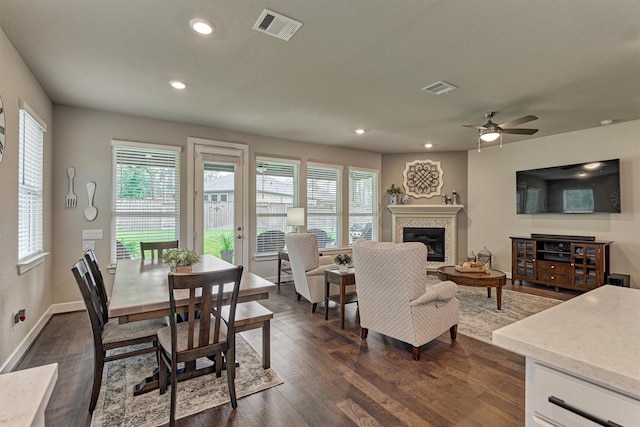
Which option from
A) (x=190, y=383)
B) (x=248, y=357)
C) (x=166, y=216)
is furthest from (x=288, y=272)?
(x=190, y=383)

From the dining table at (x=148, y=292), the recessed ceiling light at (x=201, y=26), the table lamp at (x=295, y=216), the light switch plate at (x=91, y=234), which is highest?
the recessed ceiling light at (x=201, y=26)

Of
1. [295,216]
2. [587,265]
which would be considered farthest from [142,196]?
[587,265]

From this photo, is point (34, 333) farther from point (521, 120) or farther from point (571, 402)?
point (521, 120)

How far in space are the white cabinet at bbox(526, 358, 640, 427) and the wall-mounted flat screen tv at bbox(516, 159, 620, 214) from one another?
5489 mm

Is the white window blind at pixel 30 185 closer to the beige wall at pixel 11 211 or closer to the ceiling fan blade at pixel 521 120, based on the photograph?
the beige wall at pixel 11 211

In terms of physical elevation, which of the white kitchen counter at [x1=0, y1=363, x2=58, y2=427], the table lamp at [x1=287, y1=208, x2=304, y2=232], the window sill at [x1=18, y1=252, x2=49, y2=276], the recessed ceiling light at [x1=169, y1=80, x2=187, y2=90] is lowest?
the window sill at [x1=18, y1=252, x2=49, y2=276]

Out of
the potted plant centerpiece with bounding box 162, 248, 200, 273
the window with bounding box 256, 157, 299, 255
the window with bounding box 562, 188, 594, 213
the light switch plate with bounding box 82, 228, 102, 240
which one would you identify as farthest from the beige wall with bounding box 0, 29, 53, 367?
the window with bounding box 562, 188, 594, 213

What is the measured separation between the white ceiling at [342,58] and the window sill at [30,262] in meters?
1.84

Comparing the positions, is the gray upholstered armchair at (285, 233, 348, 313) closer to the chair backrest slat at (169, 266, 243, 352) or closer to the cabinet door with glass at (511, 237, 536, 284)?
the chair backrest slat at (169, 266, 243, 352)

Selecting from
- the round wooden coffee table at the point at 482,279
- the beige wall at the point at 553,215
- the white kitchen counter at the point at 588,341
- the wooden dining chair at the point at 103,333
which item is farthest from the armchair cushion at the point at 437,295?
the beige wall at the point at 553,215

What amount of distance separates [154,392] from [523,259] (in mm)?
5844

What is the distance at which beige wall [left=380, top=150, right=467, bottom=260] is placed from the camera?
691 cm

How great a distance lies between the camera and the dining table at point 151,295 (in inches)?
74.4

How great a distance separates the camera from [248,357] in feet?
9.19
